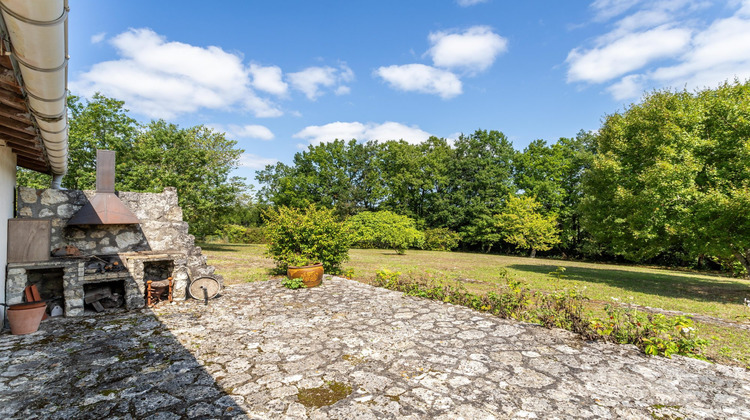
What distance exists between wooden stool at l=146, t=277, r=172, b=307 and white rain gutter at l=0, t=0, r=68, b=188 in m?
3.68

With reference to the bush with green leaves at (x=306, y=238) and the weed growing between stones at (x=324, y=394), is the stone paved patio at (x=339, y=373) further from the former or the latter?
the bush with green leaves at (x=306, y=238)

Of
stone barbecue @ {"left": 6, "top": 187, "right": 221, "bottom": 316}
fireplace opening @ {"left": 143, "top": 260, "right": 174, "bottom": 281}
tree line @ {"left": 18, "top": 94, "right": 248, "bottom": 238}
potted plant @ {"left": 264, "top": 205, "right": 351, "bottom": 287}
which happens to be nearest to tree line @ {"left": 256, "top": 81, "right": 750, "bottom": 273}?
potted plant @ {"left": 264, "top": 205, "right": 351, "bottom": 287}

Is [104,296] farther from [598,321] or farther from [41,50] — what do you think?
[598,321]

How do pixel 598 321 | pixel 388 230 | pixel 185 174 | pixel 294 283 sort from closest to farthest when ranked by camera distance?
pixel 598 321 → pixel 294 283 → pixel 185 174 → pixel 388 230

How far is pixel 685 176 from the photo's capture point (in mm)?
8859

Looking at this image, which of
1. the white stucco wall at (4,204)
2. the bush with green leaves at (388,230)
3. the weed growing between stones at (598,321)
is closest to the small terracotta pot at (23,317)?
the white stucco wall at (4,204)

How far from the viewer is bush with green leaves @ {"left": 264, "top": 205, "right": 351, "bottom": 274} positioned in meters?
8.95

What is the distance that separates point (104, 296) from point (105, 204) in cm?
171

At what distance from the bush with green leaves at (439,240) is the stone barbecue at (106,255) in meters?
22.2

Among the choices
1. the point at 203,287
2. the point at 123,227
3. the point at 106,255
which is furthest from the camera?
the point at 123,227

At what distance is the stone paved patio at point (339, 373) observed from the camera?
2648mm

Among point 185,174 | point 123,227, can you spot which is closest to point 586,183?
point 123,227

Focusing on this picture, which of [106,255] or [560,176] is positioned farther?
[560,176]

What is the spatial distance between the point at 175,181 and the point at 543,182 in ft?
85.5
